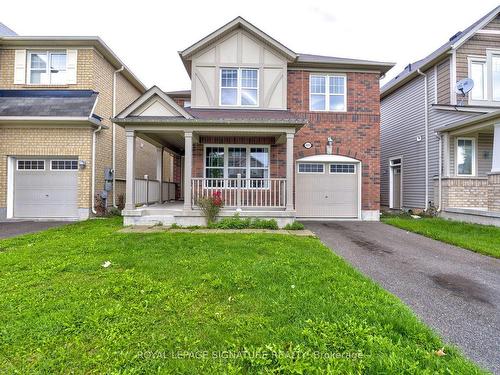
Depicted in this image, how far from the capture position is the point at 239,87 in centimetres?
1042

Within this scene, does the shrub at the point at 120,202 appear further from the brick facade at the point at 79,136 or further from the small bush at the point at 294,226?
the small bush at the point at 294,226

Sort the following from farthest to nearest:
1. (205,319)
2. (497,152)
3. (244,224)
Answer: (497,152)
(244,224)
(205,319)

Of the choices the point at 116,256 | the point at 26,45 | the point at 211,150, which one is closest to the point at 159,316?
the point at 116,256

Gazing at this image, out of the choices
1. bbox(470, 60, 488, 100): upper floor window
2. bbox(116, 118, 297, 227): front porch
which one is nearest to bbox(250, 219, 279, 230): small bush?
bbox(116, 118, 297, 227): front porch

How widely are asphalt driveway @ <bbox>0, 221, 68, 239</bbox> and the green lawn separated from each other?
12.9 ft

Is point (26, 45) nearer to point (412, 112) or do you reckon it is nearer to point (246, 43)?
point (246, 43)

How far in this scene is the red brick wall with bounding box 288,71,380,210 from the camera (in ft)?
35.2

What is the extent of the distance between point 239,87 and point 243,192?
13.8 ft

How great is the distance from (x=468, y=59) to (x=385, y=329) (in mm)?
13675

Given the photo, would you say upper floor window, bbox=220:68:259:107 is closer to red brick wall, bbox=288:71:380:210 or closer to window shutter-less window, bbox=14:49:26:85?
red brick wall, bbox=288:71:380:210

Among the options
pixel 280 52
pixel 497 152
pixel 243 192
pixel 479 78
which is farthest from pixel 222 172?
pixel 479 78

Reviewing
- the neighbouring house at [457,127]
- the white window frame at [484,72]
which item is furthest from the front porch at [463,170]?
the white window frame at [484,72]

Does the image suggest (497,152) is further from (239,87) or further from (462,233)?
(239,87)

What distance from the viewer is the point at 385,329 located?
8.68ft
